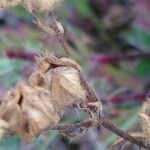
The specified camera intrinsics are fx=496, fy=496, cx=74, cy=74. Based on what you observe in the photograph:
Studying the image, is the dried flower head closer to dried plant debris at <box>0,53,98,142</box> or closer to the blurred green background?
dried plant debris at <box>0,53,98,142</box>

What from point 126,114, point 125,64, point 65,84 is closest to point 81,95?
point 65,84

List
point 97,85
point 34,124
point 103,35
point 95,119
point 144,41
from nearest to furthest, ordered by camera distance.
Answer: point 34,124
point 95,119
point 97,85
point 144,41
point 103,35

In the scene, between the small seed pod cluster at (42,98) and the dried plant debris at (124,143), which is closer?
the small seed pod cluster at (42,98)

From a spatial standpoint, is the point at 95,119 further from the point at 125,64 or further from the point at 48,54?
the point at 125,64

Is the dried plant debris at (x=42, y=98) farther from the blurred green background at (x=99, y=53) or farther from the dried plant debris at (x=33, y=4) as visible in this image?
the blurred green background at (x=99, y=53)

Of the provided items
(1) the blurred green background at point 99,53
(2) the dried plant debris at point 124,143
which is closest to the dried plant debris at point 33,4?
(2) the dried plant debris at point 124,143

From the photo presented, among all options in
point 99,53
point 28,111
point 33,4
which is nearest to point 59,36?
point 33,4

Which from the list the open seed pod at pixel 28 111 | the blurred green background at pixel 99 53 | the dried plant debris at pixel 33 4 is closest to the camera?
the open seed pod at pixel 28 111

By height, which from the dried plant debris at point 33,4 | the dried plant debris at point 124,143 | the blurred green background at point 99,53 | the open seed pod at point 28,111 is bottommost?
the blurred green background at point 99,53
